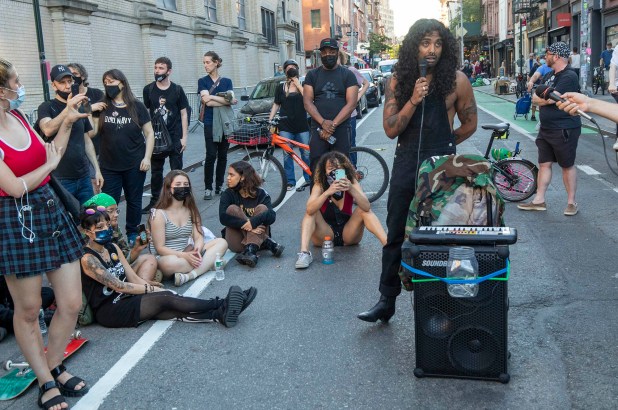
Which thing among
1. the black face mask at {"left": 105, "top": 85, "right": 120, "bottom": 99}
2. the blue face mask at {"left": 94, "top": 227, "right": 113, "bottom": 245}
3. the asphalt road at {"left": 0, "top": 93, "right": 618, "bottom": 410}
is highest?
the black face mask at {"left": 105, "top": 85, "right": 120, "bottom": 99}

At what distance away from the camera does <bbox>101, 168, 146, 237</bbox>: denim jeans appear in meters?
7.33

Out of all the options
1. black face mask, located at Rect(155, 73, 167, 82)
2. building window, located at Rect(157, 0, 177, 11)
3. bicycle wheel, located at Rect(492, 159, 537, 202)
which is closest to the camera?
bicycle wheel, located at Rect(492, 159, 537, 202)

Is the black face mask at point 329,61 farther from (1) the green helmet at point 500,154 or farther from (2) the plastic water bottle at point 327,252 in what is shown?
(1) the green helmet at point 500,154

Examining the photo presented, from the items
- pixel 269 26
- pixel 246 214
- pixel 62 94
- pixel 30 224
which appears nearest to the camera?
pixel 30 224

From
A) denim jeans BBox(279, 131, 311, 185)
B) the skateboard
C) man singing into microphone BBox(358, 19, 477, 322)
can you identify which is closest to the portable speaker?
man singing into microphone BBox(358, 19, 477, 322)

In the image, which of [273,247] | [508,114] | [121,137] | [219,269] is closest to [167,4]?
[508,114]

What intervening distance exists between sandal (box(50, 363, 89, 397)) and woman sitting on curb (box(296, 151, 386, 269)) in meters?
2.74

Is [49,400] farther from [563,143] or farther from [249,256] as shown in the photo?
[563,143]

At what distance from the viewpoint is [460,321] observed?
3.65 m

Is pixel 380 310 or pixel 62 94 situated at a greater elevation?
pixel 62 94

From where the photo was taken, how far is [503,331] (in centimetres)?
362

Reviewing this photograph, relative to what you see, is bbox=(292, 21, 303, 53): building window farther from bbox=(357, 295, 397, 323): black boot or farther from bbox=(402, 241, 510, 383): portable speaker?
bbox=(402, 241, 510, 383): portable speaker

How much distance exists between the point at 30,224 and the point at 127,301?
1.67 m

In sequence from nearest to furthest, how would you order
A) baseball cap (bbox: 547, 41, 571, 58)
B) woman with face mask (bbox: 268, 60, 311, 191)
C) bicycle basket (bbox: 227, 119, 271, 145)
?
baseball cap (bbox: 547, 41, 571, 58)
bicycle basket (bbox: 227, 119, 271, 145)
woman with face mask (bbox: 268, 60, 311, 191)
